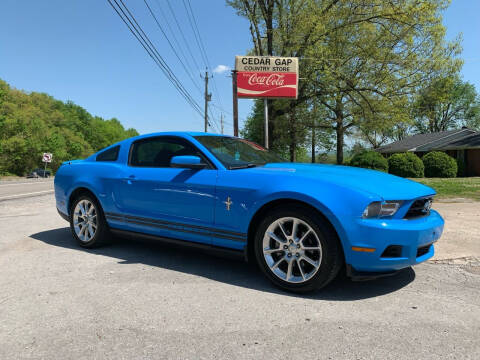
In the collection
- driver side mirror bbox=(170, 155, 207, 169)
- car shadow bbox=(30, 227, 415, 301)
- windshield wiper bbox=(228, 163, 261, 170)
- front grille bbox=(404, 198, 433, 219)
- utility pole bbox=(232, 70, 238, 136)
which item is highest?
utility pole bbox=(232, 70, 238, 136)

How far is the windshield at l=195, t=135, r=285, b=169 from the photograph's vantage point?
12.0 ft

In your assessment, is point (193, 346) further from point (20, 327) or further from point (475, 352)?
point (475, 352)

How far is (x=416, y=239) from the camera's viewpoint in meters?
2.83

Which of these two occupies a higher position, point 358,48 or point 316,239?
point 358,48

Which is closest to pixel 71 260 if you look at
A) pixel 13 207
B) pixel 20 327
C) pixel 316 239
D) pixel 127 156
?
pixel 127 156

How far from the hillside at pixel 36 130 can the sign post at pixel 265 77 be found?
134 feet

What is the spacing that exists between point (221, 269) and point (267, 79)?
1430 cm

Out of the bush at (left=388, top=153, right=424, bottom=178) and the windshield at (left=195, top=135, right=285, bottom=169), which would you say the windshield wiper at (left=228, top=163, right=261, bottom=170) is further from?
the bush at (left=388, top=153, right=424, bottom=178)

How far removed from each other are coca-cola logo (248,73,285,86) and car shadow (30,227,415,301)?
1285cm

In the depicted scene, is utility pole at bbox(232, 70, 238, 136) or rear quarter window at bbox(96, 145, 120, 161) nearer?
rear quarter window at bbox(96, 145, 120, 161)

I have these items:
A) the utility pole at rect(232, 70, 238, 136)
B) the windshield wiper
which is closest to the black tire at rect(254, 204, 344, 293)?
the windshield wiper

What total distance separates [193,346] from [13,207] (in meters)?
8.94

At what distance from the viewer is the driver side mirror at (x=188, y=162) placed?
3484mm

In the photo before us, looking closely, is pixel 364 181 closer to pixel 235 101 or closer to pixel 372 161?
pixel 235 101
